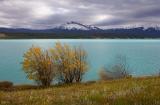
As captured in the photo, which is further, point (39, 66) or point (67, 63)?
point (67, 63)

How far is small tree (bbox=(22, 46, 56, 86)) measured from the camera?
273ft

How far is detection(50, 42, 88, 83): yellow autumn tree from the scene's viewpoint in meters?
85.5

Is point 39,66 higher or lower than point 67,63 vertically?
lower

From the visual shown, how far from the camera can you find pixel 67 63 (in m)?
85.6

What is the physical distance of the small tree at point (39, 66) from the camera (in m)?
83.1

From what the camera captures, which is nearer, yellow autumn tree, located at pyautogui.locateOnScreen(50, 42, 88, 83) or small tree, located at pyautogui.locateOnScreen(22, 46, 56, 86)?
small tree, located at pyautogui.locateOnScreen(22, 46, 56, 86)

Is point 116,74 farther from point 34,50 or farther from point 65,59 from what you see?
point 34,50

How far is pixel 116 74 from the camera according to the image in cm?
10094

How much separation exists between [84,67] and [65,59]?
18.8ft

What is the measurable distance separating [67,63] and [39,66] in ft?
24.8

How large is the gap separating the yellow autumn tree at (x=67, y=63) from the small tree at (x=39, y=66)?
211cm

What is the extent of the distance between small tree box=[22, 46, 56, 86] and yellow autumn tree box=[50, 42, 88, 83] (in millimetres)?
2111

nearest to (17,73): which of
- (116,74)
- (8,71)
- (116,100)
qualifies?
(8,71)

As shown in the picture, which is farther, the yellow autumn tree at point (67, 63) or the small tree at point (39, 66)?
the yellow autumn tree at point (67, 63)
